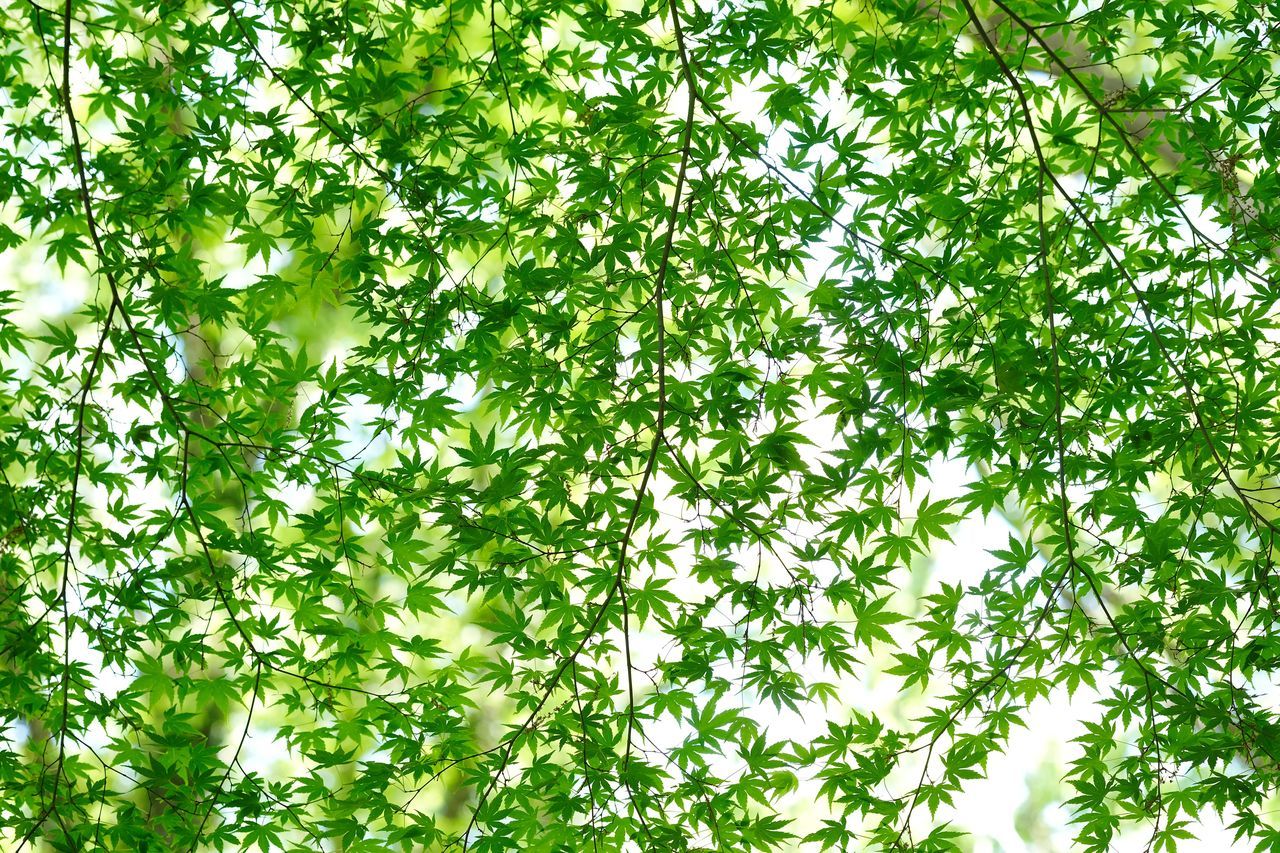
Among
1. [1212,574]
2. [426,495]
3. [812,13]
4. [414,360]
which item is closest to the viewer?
[426,495]

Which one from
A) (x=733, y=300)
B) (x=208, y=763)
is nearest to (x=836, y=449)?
(x=733, y=300)

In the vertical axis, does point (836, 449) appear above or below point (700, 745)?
above

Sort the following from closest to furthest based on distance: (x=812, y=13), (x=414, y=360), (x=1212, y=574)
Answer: (x=1212, y=574) → (x=414, y=360) → (x=812, y=13)

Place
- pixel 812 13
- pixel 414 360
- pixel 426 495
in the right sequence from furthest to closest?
pixel 812 13, pixel 414 360, pixel 426 495

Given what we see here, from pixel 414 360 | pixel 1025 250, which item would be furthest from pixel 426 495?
pixel 1025 250

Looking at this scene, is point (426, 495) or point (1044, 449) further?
point (1044, 449)

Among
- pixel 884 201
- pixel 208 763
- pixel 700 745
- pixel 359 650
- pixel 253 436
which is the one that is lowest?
pixel 700 745

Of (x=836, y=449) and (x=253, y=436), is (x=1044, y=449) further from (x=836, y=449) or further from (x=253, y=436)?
(x=253, y=436)

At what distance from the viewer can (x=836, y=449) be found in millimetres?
1898

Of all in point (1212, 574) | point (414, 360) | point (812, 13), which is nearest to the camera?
point (1212, 574)

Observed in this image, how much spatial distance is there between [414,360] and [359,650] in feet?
2.20

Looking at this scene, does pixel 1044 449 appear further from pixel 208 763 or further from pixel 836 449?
pixel 208 763

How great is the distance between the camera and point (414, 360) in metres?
2.20

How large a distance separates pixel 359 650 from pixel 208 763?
46 cm
